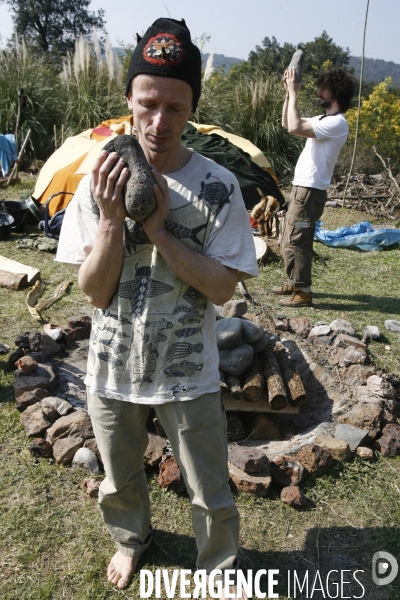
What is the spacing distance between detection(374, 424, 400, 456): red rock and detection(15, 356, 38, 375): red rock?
2325 mm

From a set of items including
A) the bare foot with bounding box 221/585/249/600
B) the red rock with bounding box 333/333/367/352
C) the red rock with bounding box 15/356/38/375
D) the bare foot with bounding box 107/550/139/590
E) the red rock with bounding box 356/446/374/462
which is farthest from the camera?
the red rock with bounding box 333/333/367/352

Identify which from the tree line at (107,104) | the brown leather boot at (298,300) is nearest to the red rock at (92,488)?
the brown leather boot at (298,300)

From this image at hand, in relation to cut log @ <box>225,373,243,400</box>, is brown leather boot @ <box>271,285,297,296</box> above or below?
below

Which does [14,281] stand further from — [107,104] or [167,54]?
[107,104]

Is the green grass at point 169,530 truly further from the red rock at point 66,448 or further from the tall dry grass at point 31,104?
the tall dry grass at point 31,104

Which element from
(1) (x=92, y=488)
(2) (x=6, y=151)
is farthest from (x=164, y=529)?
(2) (x=6, y=151)

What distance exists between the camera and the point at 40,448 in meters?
3.17

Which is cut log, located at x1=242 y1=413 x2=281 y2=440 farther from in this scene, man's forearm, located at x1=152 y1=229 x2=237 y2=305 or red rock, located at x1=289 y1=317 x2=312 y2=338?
man's forearm, located at x1=152 y1=229 x2=237 y2=305

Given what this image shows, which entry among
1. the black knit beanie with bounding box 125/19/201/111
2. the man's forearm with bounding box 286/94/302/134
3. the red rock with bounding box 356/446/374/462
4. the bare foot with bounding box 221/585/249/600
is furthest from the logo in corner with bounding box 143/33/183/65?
the man's forearm with bounding box 286/94/302/134

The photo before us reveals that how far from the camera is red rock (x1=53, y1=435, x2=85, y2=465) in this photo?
3.12 m

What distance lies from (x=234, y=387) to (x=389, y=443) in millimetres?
993

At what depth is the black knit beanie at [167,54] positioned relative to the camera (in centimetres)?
168

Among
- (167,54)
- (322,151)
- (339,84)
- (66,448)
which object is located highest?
(339,84)

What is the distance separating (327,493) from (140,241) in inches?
76.4
